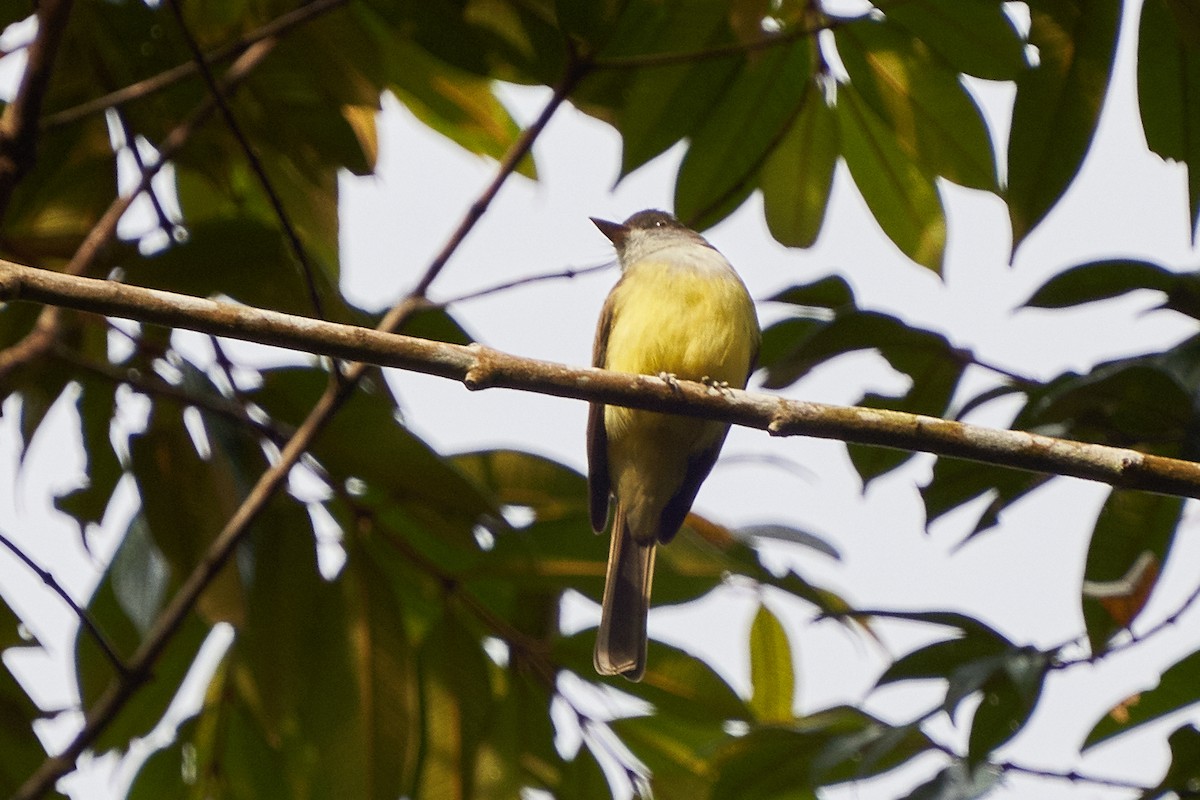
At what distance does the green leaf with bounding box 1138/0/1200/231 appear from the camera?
2385 mm

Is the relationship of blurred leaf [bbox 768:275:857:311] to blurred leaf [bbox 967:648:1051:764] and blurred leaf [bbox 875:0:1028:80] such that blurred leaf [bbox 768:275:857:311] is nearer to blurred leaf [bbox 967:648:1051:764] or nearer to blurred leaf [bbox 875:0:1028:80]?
blurred leaf [bbox 875:0:1028:80]

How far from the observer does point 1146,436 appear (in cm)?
232

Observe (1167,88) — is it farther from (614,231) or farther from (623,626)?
(614,231)

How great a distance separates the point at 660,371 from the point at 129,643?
1406 mm

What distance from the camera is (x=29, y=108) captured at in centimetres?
208

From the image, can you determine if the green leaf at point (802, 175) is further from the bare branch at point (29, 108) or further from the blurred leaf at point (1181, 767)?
the bare branch at point (29, 108)

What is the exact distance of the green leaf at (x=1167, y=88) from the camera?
238 centimetres

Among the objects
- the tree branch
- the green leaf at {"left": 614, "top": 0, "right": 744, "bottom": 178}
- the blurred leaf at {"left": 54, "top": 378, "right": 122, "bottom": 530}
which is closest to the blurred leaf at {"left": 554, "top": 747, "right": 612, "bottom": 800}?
the tree branch

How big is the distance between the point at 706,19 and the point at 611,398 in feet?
3.50

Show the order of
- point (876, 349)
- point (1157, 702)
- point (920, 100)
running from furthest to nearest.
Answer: point (920, 100)
point (876, 349)
point (1157, 702)

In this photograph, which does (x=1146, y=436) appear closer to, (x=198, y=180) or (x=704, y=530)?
(x=704, y=530)

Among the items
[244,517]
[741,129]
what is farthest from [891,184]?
[244,517]

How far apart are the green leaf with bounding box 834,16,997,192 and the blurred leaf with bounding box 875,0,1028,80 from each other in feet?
0.41

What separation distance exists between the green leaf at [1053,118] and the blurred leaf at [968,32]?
112mm
